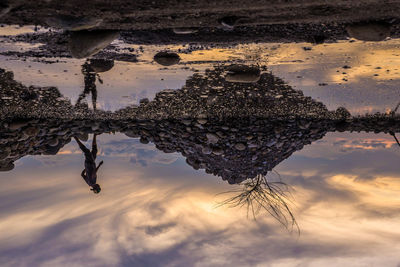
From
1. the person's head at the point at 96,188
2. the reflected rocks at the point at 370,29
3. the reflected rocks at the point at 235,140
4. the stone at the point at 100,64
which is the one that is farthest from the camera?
the person's head at the point at 96,188

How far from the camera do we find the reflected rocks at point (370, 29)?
1860mm

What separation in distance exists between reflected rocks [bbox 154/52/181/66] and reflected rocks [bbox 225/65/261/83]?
1.88ft

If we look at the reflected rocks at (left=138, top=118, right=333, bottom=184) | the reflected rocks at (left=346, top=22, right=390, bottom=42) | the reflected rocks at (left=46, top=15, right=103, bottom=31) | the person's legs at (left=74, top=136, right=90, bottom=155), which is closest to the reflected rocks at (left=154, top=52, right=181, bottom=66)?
the reflected rocks at (left=138, top=118, right=333, bottom=184)

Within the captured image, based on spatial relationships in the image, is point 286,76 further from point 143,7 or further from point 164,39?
point 143,7

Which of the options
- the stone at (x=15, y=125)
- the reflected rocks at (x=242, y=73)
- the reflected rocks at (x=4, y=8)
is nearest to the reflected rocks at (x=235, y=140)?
the reflected rocks at (x=242, y=73)

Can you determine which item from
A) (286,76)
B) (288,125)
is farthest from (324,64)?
(288,125)

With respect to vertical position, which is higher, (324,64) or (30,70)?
(324,64)

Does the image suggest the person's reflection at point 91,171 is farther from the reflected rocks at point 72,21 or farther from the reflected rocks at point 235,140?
the reflected rocks at point 72,21

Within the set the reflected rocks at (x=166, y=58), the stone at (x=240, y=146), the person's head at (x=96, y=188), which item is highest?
the reflected rocks at (x=166, y=58)

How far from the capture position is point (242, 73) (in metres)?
2.85

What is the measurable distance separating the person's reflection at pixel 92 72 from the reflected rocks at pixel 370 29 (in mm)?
2245

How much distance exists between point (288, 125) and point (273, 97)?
1.61 ft

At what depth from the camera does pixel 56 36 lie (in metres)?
2.16

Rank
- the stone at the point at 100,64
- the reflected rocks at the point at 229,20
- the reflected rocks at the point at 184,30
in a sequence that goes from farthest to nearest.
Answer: the stone at the point at 100,64 < the reflected rocks at the point at 184,30 < the reflected rocks at the point at 229,20
